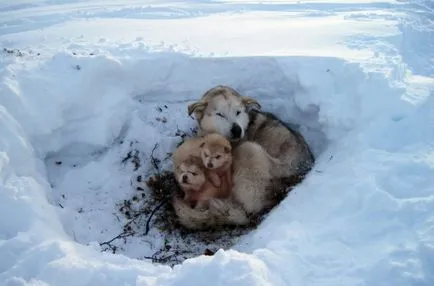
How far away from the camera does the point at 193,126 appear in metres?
7.29

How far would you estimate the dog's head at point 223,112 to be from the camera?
255 inches

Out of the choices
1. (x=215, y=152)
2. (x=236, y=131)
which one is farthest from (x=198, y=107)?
(x=215, y=152)

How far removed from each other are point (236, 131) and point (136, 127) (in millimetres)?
1516

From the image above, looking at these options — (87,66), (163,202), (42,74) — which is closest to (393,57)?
(163,202)

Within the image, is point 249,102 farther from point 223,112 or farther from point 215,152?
point 215,152

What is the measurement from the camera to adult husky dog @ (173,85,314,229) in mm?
5648

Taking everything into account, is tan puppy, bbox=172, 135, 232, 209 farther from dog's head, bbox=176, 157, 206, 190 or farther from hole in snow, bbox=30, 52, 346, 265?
hole in snow, bbox=30, 52, 346, 265

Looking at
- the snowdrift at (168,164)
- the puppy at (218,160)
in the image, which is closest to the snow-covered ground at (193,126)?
the snowdrift at (168,164)

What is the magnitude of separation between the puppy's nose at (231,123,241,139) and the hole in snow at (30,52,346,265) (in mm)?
989

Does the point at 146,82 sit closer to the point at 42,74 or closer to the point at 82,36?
the point at 42,74

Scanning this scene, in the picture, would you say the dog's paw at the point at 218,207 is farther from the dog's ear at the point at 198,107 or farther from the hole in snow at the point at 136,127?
the dog's ear at the point at 198,107

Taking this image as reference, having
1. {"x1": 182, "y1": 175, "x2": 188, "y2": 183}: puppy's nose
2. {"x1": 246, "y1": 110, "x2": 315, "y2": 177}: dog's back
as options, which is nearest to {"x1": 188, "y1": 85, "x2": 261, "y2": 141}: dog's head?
{"x1": 246, "y1": 110, "x2": 315, "y2": 177}: dog's back

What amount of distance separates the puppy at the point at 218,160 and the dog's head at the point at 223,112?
53cm

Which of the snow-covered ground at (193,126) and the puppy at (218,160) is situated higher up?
the snow-covered ground at (193,126)
